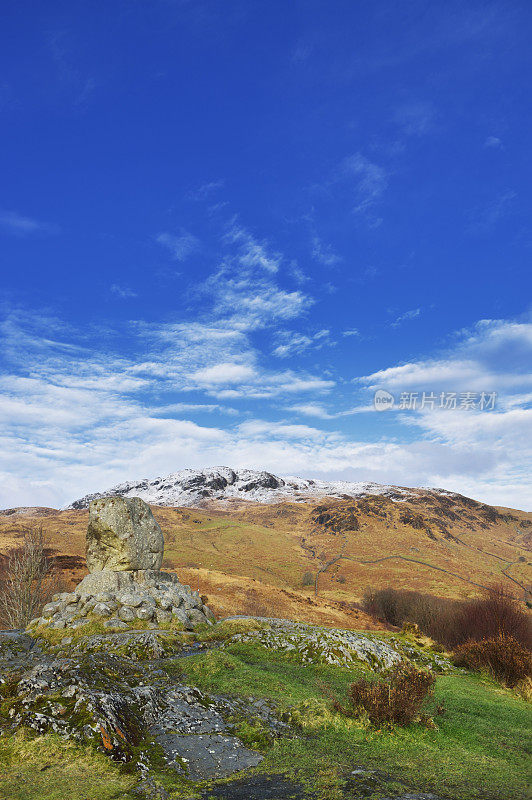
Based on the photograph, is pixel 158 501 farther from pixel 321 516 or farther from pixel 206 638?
pixel 206 638

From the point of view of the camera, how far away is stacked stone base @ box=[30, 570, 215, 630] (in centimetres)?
1858

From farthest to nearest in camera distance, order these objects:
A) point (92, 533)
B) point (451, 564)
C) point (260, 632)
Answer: point (451, 564), point (92, 533), point (260, 632)

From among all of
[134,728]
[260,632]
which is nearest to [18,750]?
[134,728]

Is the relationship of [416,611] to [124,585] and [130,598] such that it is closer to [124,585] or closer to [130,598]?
[124,585]

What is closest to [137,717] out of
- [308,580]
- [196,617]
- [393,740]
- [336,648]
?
[393,740]

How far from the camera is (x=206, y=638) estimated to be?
17.4 m

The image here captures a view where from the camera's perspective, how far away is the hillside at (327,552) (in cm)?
3809

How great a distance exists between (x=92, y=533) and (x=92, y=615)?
584 centimetres

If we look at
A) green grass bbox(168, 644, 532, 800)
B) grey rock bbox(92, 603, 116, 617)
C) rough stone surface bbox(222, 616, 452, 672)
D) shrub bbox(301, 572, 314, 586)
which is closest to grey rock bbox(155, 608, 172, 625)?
grey rock bbox(92, 603, 116, 617)

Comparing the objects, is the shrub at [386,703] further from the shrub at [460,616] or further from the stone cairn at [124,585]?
the stone cairn at [124,585]

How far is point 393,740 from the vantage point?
27.1ft

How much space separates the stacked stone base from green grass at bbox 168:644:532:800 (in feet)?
23.1

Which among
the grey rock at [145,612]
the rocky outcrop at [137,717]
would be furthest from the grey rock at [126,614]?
the rocky outcrop at [137,717]

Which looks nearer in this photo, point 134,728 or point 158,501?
point 134,728
